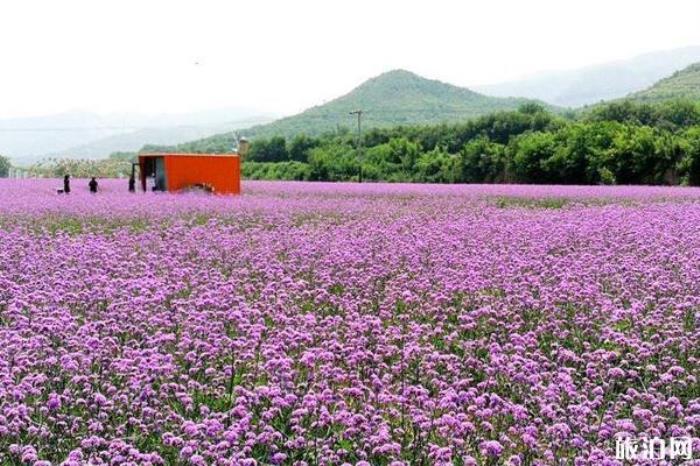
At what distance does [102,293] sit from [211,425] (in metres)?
3.72

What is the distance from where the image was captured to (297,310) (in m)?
7.64

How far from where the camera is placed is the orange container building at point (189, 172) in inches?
1241

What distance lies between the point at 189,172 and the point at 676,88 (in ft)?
492

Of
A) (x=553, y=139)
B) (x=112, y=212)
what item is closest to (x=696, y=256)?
(x=112, y=212)

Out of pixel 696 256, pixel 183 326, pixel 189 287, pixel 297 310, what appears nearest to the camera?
pixel 183 326

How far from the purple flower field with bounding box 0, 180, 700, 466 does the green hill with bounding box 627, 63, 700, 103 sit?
137042 millimetres

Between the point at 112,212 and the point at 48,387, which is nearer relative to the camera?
the point at 48,387

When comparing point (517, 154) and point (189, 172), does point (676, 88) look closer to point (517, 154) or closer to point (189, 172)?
point (517, 154)

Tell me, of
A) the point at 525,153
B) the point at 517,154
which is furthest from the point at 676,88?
the point at 525,153

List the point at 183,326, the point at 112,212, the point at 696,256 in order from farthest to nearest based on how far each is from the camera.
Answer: the point at 112,212 → the point at 696,256 → the point at 183,326

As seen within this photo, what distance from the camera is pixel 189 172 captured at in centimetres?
3180

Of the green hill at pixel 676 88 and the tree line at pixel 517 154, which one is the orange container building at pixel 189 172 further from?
the green hill at pixel 676 88

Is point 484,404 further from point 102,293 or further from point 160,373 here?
point 102,293

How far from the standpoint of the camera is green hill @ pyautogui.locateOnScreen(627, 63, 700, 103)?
485 ft
